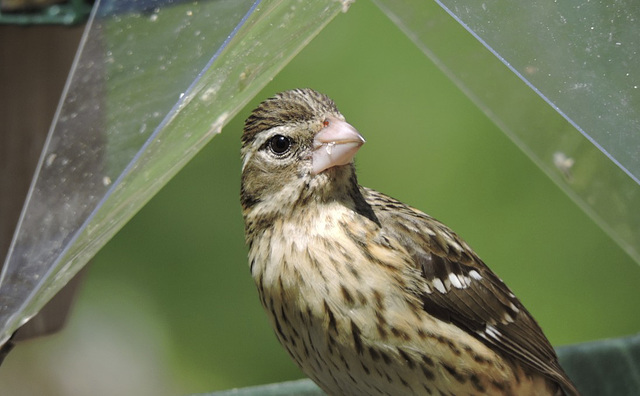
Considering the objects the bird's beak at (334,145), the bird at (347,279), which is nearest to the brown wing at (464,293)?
the bird at (347,279)

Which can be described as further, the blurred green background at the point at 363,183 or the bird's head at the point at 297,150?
the blurred green background at the point at 363,183

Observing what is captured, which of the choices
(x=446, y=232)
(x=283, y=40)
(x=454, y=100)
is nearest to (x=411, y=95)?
(x=454, y=100)

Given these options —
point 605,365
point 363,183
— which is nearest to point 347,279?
point 605,365

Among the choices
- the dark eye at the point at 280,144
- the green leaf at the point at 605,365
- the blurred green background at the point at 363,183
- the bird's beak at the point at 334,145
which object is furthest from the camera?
the blurred green background at the point at 363,183

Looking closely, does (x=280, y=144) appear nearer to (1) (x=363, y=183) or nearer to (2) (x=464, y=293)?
(2) (x=464, y=293)

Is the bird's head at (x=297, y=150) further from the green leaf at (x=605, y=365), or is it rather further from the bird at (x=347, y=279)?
the green leaf at (x=605, y=365)

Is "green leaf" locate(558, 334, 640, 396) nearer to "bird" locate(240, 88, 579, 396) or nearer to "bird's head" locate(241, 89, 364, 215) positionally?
"bird" locate(240, 88, 579, 396)

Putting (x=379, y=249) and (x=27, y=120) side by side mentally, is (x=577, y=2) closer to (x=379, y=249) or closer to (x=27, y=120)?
(x=379, y=249)

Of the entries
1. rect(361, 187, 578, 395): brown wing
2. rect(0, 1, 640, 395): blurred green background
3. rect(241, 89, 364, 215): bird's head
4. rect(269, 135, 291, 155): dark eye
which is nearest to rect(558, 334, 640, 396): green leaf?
rect(361, 187, 578, 395): brown wing
